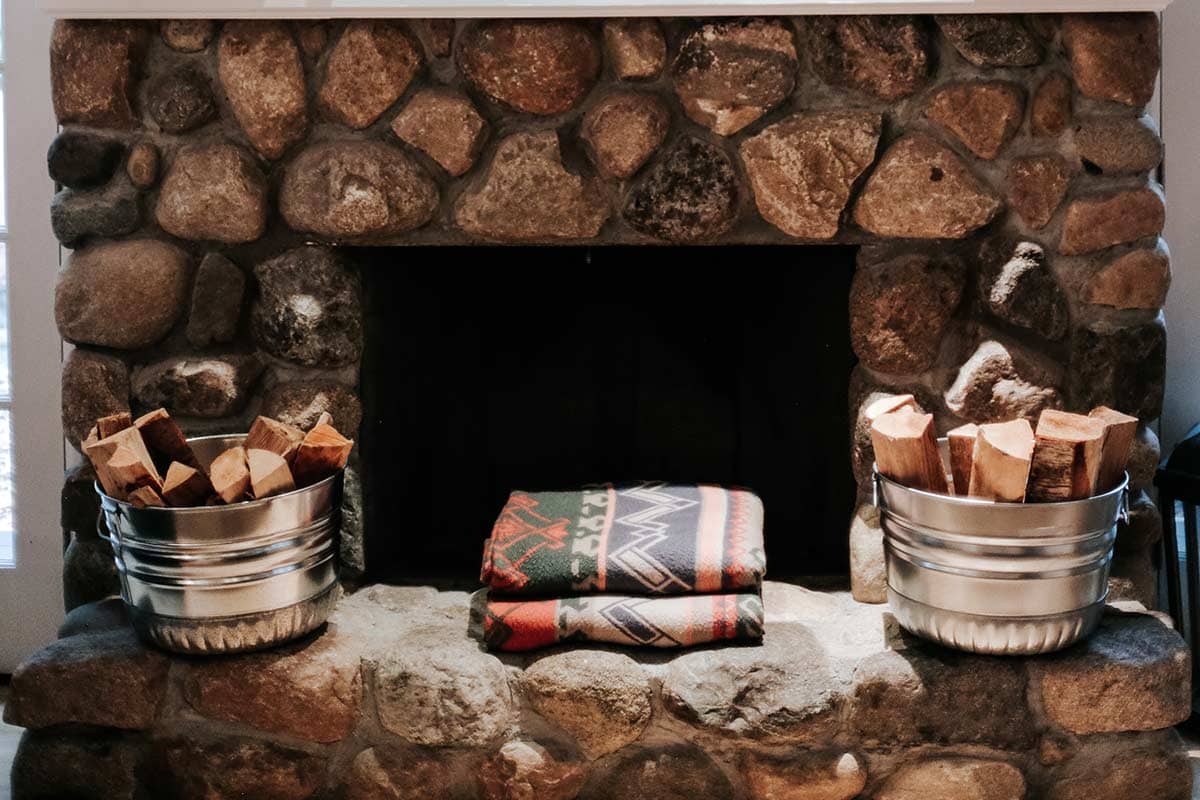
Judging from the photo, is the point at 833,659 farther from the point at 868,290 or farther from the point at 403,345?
the point at 403,345

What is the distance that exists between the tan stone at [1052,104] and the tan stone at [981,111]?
2 cm

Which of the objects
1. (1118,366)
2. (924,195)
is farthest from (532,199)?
(1118,366)

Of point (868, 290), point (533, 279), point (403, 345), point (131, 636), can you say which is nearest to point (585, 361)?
point (533, 279)

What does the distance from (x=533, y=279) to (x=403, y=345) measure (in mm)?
255

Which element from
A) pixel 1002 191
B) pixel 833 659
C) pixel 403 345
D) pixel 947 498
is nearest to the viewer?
pixel 947 498

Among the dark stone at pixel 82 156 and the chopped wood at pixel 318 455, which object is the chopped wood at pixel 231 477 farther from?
the dark stone at pixel 82 156

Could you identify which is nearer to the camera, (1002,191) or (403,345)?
(1002,191)

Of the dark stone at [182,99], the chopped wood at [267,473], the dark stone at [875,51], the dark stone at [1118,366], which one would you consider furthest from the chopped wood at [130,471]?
the dark stone at [1118,366]

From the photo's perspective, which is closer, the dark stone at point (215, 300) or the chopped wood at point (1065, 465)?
the chopped wood at point (1065, 465)

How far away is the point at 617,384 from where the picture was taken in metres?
2.09

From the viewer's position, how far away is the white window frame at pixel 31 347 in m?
2.12

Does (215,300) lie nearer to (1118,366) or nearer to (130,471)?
(130,471)

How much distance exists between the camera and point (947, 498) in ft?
4.88

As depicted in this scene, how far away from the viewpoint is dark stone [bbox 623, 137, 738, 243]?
172 centimetres
